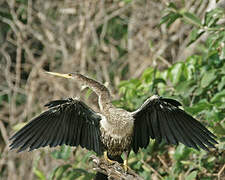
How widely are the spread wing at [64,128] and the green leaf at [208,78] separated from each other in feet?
3.48

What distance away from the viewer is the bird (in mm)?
2793

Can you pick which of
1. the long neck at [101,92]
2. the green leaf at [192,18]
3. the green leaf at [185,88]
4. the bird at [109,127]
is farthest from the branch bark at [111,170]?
the green leaf at [192,18]

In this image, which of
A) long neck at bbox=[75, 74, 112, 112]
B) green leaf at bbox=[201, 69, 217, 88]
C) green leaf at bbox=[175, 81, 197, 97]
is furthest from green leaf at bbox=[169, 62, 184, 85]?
long neck at bbox=[75, 74, 112, 112]

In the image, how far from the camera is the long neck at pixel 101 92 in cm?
290

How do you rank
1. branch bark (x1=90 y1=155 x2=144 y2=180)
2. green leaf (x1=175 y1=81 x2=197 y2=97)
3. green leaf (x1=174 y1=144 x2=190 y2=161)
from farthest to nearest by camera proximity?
green leaf (x1=175 y1=81 x2=197 y2=97) < green leaf (x1=174 y1=144 x2=190 y2=161) < branch bark (x1=90 y1=155 x2=144 y2=180)

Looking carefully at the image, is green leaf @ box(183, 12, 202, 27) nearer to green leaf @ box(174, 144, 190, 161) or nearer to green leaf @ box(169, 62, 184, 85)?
green leaf @ box(169, 62, 184, 85)

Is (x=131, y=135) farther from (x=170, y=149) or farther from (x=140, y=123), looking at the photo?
(x=170, y=149)

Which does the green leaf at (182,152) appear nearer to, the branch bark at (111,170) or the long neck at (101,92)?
the branch bark at (111,170)

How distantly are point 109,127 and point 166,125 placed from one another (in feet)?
1.52

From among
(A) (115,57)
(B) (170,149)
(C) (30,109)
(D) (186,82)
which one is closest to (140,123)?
(D) (186,82)

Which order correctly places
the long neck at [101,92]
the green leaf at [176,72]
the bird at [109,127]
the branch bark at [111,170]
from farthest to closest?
the green leaf at [176,72], the long neck at [101,92], the bird at [109,127], the branch bark at [111,170]

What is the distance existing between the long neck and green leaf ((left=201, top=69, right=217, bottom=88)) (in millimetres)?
945

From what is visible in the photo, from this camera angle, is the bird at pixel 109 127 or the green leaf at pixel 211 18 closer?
the bird at pixel 109 127

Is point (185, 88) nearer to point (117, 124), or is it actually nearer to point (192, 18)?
point (192, 18)
